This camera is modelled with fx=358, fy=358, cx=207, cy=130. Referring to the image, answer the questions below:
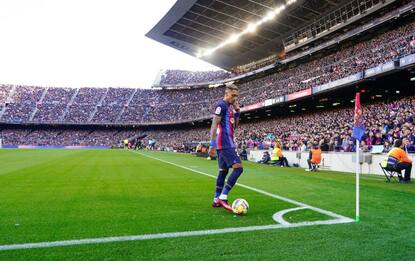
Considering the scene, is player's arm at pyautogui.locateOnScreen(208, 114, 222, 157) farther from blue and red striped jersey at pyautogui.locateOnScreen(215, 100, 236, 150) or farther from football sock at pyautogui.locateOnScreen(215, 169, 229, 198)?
football sock at pyautogui.locateOnScreen(215, 169, 229, 198)

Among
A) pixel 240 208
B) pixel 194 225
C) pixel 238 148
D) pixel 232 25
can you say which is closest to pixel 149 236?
pixel 194 225

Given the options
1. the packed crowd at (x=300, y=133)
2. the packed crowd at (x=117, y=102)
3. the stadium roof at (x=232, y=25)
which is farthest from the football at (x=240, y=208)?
the packed crowd at (x=117, y=102)

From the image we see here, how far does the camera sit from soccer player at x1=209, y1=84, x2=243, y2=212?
6.50m

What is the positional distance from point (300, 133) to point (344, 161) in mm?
17117

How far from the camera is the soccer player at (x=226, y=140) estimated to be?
21.3ft

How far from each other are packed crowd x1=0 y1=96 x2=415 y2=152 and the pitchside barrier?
0.79 m

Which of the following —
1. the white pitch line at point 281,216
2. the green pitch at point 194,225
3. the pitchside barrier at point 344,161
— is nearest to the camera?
the green pitch at point 194,225

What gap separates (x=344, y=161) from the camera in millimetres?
18875

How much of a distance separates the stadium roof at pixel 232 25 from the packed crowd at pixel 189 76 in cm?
665

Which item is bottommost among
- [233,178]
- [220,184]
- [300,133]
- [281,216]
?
[281,216]

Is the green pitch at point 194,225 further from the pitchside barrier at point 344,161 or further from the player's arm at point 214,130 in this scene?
the pitchside barrier at point 344,161

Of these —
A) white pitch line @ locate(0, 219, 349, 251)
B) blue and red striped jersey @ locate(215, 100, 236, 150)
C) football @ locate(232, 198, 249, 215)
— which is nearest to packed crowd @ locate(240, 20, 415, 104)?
blue and red striped jersey @ locate(215, 100, 236, 150)

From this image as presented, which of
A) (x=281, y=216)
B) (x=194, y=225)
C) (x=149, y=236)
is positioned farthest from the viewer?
(x=281, y=216)

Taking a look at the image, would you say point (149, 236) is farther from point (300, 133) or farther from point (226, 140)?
point (300, 133)
